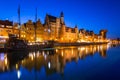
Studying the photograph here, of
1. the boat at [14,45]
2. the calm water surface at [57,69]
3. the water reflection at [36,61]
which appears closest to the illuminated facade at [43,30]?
the boat at [14,45]

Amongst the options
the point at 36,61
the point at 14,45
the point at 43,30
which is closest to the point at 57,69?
the point at 36,61

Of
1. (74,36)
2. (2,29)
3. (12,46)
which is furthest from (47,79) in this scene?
(74,36)

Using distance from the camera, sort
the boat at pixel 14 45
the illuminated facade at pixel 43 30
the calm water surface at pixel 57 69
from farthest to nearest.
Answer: the illuminated facade at pixel 43 30 < the boat at pixel 14 45 < the calm water surface at pixel 57 69

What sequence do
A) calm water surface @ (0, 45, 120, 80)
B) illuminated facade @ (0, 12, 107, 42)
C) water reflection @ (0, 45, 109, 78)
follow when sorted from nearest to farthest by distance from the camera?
calm water surface @ (0, 45, 120, 80)
water reflection @ (0, 45, 109, 78)
illuminated facade @ (0, 12, 107, 42)

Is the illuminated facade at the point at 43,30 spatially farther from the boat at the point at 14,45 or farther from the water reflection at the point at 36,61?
the water reflection at the point at 36,61

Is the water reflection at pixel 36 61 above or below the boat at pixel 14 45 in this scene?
below

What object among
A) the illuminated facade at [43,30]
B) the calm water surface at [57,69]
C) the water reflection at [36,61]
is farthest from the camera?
the illuminated facade at [43,30]

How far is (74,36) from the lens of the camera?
431ft

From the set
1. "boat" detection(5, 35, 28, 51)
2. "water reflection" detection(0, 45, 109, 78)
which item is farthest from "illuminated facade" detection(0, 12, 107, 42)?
"water reflection" detection(0, 45, 109, 78)

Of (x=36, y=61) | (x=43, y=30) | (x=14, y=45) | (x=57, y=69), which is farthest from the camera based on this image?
(x=43, y=30)

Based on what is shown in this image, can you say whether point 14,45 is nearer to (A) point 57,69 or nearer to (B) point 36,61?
(B) point 36,61

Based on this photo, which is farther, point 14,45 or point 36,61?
point 14,45

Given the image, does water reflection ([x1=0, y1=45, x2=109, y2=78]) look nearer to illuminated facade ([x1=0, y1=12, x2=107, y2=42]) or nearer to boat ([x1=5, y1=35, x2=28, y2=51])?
boat ([x1=5, y1=35, x2=28, y2=51])

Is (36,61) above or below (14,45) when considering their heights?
below
